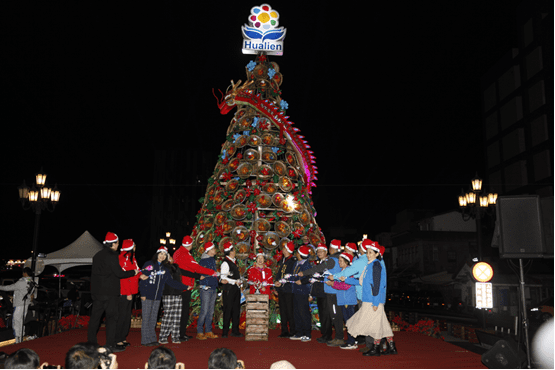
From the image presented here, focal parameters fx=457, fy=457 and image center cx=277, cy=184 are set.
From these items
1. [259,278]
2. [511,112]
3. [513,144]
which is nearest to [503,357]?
[259,278]

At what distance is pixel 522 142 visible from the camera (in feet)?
149

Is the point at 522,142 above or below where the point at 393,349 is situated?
above

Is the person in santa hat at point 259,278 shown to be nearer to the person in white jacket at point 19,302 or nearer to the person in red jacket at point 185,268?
the person in red jacket at point 185,268

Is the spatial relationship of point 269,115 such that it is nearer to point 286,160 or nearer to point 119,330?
point 286,160

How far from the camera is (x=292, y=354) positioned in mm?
8289

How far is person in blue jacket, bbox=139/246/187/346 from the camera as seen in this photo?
9.03 metres

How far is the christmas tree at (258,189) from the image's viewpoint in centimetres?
1224

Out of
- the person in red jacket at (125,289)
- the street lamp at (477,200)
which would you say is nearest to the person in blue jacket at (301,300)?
the person in red jacket at (125,289)

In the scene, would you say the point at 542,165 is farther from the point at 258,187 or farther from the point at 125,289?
the point at 125,289

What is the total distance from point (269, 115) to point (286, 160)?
1.37m

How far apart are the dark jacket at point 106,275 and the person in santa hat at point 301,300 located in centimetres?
385

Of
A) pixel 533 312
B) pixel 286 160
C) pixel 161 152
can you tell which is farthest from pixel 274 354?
pixel 161 152

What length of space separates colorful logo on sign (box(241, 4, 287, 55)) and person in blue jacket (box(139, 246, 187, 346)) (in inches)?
293

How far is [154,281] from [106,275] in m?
1.22
